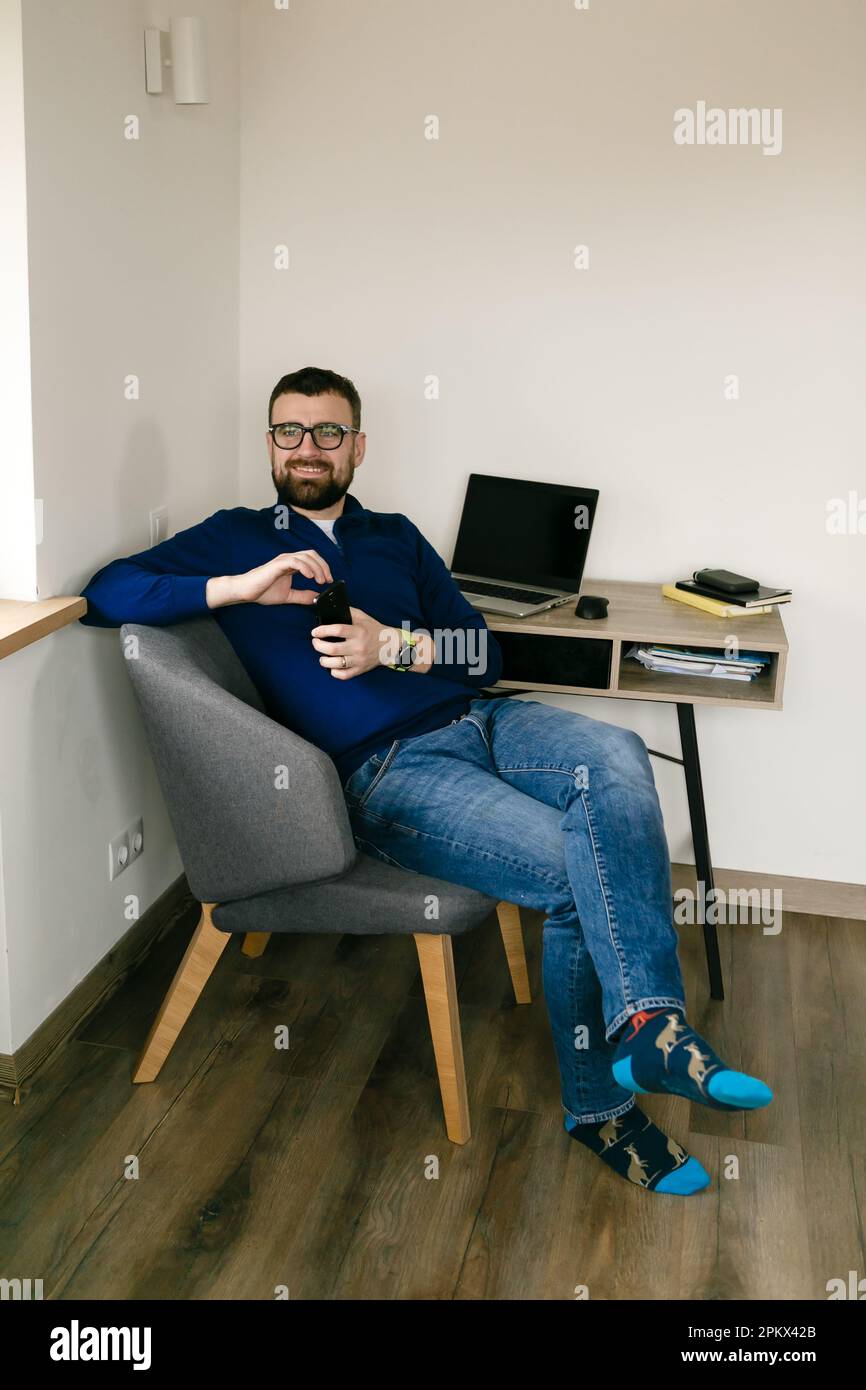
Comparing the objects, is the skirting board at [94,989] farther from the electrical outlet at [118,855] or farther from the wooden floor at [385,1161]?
the electrical outlet at [118,855]

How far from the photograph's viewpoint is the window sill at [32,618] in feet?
6.18

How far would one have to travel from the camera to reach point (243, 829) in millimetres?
2016

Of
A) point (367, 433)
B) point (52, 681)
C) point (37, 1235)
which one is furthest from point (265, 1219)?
point (367, 433)

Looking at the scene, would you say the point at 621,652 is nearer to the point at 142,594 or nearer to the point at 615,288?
the point at 615,288

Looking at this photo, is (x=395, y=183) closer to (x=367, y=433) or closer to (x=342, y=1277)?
(x=367, y=433)

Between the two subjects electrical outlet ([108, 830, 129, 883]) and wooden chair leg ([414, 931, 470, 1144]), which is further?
electrical outlet ([108, 830, 129, 883])

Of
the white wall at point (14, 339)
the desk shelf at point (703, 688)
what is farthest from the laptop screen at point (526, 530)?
the white wall at point (14, 339)

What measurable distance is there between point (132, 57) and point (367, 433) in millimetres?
962

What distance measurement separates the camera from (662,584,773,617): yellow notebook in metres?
2.62

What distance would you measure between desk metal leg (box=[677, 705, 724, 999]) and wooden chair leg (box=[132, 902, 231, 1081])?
1033 millimetres

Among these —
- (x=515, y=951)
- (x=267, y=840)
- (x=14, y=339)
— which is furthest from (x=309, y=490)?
(x=515, y=951)

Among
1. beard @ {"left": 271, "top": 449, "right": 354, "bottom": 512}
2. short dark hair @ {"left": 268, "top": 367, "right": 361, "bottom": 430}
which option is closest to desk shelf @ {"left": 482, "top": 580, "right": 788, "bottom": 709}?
beard @ {"left": 271, "top": 449, "right": 354, "bottom": 512}

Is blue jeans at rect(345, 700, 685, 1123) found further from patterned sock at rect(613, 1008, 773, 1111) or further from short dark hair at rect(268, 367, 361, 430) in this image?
short dark hair at rect(268, 367, 361, 430)

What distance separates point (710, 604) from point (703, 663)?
0.16 metres
